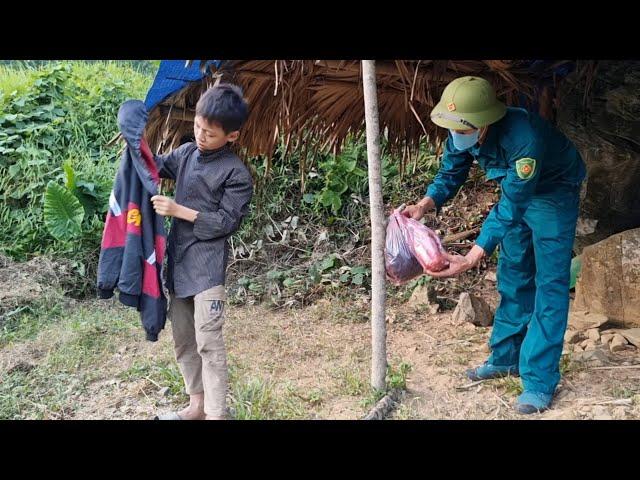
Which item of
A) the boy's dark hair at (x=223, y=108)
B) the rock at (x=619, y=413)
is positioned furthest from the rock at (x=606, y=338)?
the boy's dark hair at (x=223, y=108)

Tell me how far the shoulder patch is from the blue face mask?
0.92ft

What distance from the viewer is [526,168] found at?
11.6 feet

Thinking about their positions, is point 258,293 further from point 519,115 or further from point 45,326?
point 519,115

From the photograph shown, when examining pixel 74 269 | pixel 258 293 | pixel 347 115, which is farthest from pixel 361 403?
pixel 74 269

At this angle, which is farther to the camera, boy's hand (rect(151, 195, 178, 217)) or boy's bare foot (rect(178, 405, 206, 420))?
boy's bare foot (rect(178, 405, 206, 420))

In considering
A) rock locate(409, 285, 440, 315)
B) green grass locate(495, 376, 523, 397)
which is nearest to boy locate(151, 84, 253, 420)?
green grass locate(495, 376, 523, 397)

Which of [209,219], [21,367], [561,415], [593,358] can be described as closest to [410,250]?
[209,219]

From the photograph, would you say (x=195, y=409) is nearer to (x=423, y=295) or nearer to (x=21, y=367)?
(x=21, y=367)

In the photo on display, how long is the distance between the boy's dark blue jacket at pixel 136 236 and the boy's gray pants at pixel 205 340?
13 cm

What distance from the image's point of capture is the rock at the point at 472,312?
18.1ft

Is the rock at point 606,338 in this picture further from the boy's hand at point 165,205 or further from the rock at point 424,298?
the boy's hand at point 165,205

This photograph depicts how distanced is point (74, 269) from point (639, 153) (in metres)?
4.79

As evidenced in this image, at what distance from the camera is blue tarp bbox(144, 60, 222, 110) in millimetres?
4230

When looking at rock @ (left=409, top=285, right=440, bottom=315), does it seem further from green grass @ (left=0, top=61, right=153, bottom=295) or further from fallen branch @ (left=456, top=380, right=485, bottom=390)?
green grass @ (left=0, top=61, right=153, bottom=295)
